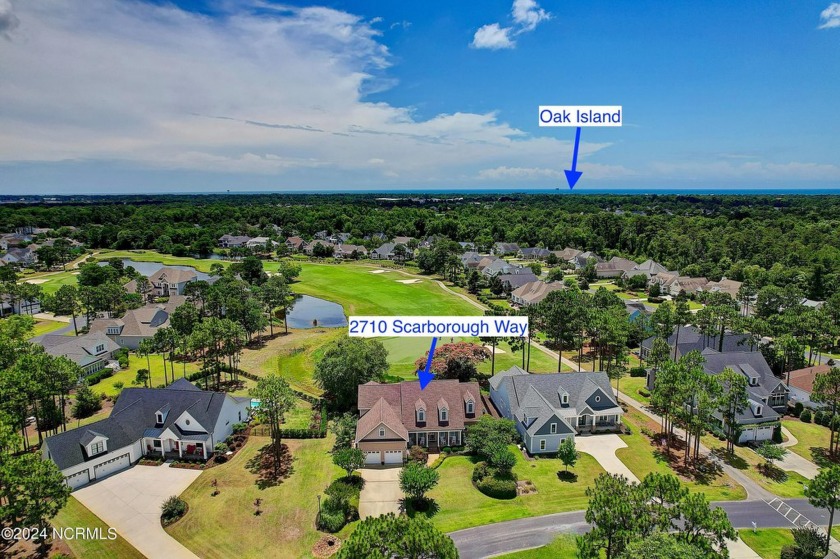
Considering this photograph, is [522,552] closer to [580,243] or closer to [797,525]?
[797,525]

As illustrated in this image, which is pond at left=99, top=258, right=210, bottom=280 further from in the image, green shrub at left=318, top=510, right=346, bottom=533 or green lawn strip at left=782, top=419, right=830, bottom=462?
green lawn strip at left=782, top=419, right=830, bottom=462

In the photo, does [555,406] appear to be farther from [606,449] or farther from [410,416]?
[410,416]

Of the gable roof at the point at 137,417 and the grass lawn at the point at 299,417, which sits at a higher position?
the gable roof at the point at 137,417

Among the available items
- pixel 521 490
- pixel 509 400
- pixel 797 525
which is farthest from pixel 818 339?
pixel 521 490

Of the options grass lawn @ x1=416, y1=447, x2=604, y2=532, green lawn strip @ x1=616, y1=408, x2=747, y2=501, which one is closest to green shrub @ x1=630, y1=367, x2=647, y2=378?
green lawn strip @ x1=616, y1=408, x2=747, y2=501

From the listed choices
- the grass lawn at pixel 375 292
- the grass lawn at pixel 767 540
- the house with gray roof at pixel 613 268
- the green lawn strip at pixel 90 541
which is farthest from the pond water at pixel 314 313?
the house with gray roof at pixel 613 268

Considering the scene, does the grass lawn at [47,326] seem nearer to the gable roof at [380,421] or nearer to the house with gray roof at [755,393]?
the gable roof at [380,421]

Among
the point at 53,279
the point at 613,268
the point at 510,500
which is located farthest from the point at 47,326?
the point at 613,268
